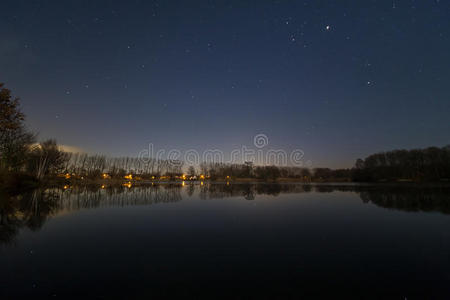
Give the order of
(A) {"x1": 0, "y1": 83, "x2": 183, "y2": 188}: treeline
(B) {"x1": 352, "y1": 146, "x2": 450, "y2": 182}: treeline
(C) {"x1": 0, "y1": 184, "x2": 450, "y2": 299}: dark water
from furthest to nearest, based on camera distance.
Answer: (B) {"x1": 352, "y1": 146, "x2": 450, "y2": 182}: treeline, (A) {"x1": 0, "y1": 83, "x2": 183, "y2": 188}: treeline, (C) {"x1": 0, "y1": 184, "x2": 450, "y2": 299}: dark water

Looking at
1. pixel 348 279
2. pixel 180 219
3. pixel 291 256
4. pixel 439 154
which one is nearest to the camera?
pixel 348 279

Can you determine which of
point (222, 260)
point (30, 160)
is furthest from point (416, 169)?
point (30, 160)

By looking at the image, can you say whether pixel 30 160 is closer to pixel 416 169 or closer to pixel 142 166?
pixel 142 166

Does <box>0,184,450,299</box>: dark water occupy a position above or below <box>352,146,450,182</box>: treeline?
below

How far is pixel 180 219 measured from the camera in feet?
30.5

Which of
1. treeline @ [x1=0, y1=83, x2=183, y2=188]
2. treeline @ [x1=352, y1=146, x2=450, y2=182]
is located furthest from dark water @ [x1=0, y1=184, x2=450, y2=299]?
treeline @ [x1=352, y1=146, x2=450, y2=182]

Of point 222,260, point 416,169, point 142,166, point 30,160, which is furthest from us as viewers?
point 142,166

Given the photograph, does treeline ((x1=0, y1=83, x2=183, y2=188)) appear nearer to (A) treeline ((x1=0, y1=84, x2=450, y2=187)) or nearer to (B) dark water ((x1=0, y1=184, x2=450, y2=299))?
(A) treeline ((x1=0, y1=84, x2=450, y2=187))

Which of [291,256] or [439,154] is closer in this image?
[291,256]

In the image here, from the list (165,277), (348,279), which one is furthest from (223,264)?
(348,279)

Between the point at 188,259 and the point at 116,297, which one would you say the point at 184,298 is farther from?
the point at 188,259

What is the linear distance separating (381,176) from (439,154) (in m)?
19.0

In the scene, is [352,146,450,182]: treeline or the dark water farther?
[352,146,450,182]: treeline

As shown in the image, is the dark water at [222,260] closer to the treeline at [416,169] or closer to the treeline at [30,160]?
the treeline at [30,160]
